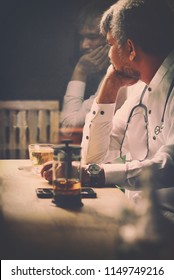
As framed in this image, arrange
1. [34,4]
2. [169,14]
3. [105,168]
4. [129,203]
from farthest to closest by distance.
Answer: [34,4]
[169,14]
[105,168]
[129,203]

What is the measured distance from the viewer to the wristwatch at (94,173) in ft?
4.88

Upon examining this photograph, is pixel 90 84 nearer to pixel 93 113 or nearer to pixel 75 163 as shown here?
pixel 93 113

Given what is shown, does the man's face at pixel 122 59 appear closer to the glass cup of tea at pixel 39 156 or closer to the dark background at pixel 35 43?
the dark background at pixel 35 43

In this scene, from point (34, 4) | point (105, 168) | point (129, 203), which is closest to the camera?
point (129, 203)

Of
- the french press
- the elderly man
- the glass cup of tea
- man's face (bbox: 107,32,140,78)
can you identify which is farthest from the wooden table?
man's face (bbox: 107,32,140,78)

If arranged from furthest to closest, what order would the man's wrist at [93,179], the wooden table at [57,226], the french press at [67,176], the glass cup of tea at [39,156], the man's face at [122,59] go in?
the man's face at [122,59] → the glass cup of tea at [39,156] → the man's wrist at [93,179] → the french press at [67,176] → the wooden table at [57,226]

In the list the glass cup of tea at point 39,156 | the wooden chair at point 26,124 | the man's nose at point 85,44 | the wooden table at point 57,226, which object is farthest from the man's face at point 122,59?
the wooden table at point 57,226

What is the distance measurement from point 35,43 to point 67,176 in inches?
31.5

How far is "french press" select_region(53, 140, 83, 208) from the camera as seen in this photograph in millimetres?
1262

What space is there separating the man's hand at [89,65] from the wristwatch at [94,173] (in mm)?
519

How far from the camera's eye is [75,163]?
139cm
